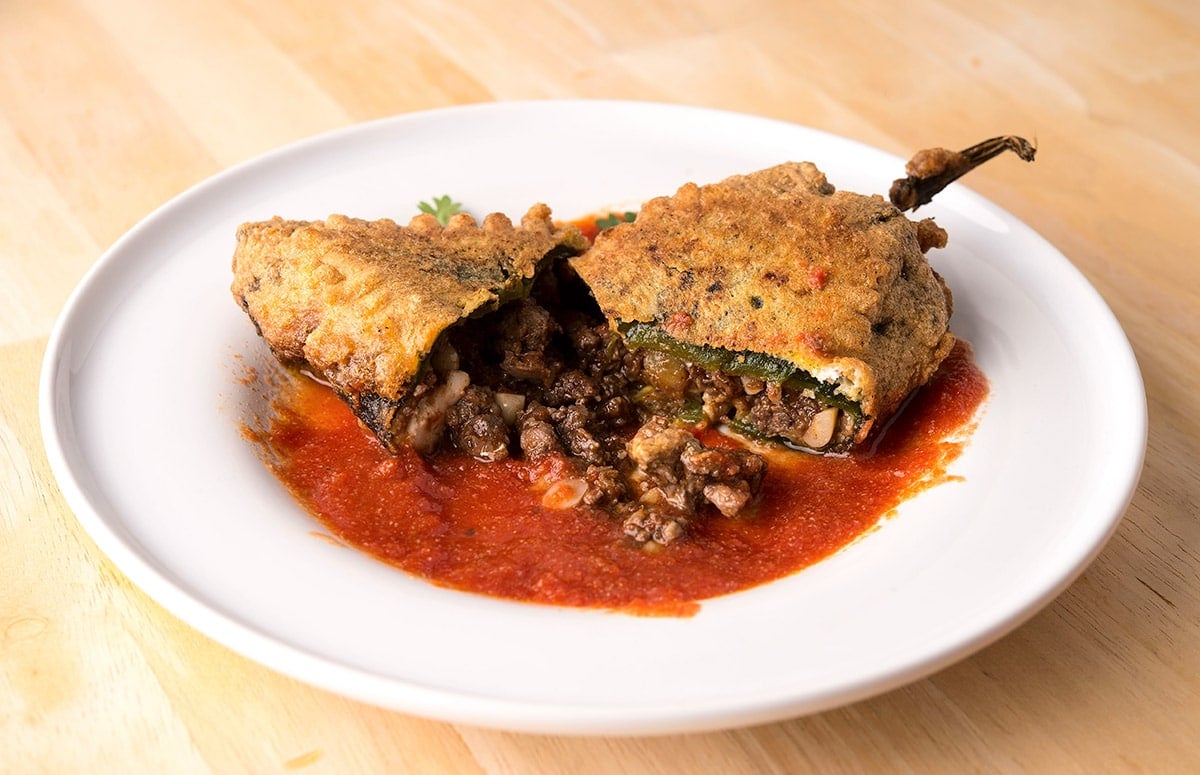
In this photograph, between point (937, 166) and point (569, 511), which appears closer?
point (569, 511)

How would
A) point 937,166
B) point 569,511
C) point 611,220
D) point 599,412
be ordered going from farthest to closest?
point 611,220
point 937,166
point 599,412
point 569,511

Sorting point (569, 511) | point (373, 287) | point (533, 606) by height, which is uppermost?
point (373, 287)

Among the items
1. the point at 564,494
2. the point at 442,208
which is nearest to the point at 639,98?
the point at 442,208

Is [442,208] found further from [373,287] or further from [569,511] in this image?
[569,511]

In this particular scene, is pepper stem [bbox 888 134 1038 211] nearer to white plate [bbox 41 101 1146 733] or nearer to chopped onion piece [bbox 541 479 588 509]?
white plate [bbox 41 101 1146 733]

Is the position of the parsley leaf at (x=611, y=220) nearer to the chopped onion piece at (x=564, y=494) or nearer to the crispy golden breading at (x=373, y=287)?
the crispy golden breading at (x=373, y=287)

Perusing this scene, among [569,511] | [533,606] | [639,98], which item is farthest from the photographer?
[639,98]

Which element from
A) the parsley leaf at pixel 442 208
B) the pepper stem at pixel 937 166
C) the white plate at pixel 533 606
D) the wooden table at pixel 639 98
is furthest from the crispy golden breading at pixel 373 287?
the pepper stem at pixel 937 166
